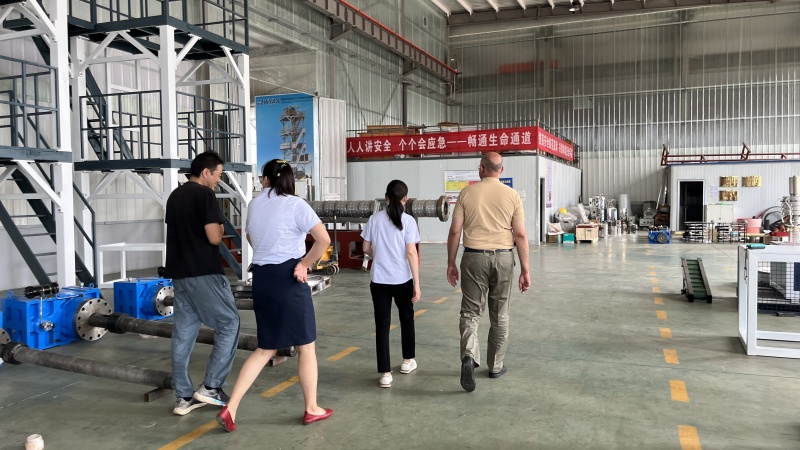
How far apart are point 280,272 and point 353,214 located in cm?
933

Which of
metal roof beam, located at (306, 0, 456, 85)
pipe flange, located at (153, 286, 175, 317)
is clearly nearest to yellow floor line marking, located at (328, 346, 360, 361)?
pipe flange, located at (153, 286, 175, 317)

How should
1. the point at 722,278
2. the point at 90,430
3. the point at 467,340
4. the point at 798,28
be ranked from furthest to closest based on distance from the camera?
1. the point at 798,28
2. the point at 722,278
3. the point at 467,340
4. the point at 90,430

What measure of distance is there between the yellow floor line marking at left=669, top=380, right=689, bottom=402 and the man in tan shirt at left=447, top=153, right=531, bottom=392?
61.8 inches

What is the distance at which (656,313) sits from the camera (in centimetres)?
829

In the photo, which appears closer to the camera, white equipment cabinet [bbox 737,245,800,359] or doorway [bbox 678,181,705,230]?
white equipment cabinet [bbox 737,245,800,359]

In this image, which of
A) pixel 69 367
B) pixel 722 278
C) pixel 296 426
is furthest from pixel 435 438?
pixel 722 278

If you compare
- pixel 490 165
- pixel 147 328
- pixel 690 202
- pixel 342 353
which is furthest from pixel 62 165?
pixel 690 202

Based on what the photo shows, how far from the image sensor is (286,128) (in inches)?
790

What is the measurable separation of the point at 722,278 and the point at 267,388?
10.2 m

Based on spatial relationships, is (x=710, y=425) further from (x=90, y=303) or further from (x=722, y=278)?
(x=722, y=278)

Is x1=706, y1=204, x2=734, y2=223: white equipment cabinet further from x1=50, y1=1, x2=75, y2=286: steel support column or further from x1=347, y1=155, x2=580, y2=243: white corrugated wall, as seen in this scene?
x1=50, y1=1, x2=75, y2=286: steel support column

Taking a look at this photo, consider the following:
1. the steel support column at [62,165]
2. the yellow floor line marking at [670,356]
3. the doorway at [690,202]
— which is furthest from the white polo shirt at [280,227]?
the doorway at [690,202]

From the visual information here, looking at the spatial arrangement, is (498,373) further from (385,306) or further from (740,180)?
(740,180)

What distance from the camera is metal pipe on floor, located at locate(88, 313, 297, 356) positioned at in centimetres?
591
